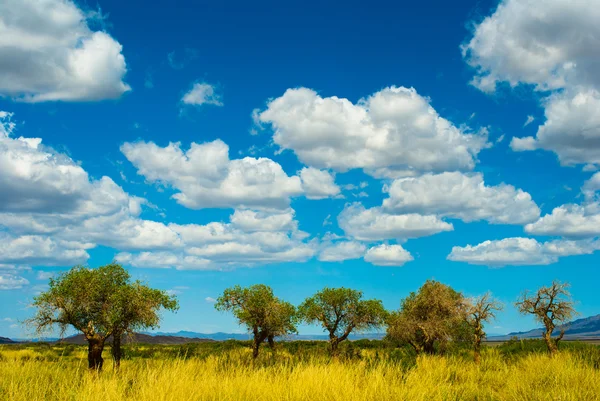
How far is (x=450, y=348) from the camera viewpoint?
44.9m

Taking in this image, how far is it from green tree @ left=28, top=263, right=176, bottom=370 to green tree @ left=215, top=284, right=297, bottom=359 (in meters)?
11.7

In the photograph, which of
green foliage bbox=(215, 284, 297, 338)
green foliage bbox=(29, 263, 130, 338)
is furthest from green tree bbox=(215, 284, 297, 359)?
green foliage bbox=(29, 263, 130, 338)

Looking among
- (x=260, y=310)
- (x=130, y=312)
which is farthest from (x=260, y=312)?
(x=130, y=312)

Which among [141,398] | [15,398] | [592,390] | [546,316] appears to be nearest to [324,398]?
[141,398]

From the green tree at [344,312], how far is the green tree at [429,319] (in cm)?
203

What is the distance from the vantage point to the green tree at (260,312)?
144 feet

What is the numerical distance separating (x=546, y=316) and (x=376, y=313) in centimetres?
1616

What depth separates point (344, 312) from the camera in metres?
47.4

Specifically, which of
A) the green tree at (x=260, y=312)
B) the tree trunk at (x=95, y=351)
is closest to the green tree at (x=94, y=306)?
the tree trunk at (x=95, y=351)

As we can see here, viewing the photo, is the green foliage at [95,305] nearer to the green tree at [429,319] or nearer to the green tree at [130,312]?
the green tree at [130,312]

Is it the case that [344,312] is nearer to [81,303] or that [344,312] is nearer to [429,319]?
[429,319]

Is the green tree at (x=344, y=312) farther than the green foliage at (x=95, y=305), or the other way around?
the green tree at (x=344, y=312)

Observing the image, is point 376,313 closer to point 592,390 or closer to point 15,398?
point 592,390

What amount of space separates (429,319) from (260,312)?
603 inches
